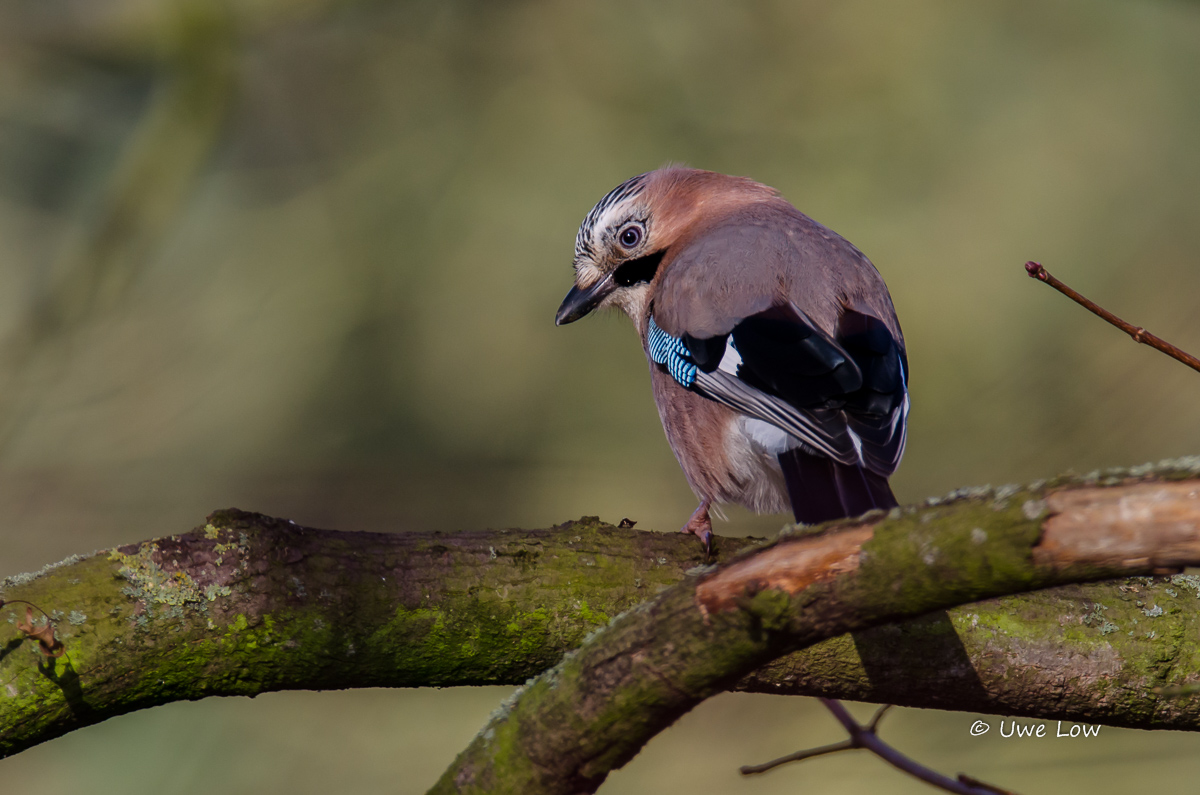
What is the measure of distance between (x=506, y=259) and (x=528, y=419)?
98 centimetres

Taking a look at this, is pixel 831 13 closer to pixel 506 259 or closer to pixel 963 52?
pixel 963 52

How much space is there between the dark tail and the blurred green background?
8.40 ft

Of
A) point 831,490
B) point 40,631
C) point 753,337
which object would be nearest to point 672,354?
point 753,337

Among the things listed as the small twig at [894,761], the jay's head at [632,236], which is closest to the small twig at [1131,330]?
the small twig at [894,761]

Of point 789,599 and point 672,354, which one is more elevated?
point 672,354

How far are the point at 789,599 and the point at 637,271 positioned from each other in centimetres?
242

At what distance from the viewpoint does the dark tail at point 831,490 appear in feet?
7.83

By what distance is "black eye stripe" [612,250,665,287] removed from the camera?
375cm

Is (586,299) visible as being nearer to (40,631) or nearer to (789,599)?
(40,631)

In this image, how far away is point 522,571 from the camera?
2.22 meters

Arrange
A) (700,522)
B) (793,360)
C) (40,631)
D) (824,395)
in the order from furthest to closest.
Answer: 1. (700,522)
2. (793,360)
3. (824,395)
4. (40,631)

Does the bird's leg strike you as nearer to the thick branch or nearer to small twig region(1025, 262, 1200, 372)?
small twig region(1025, 262, 1200, 372)

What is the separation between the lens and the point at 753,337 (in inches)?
109

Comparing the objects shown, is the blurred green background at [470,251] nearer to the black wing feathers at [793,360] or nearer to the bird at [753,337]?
the bird at [753,337]
